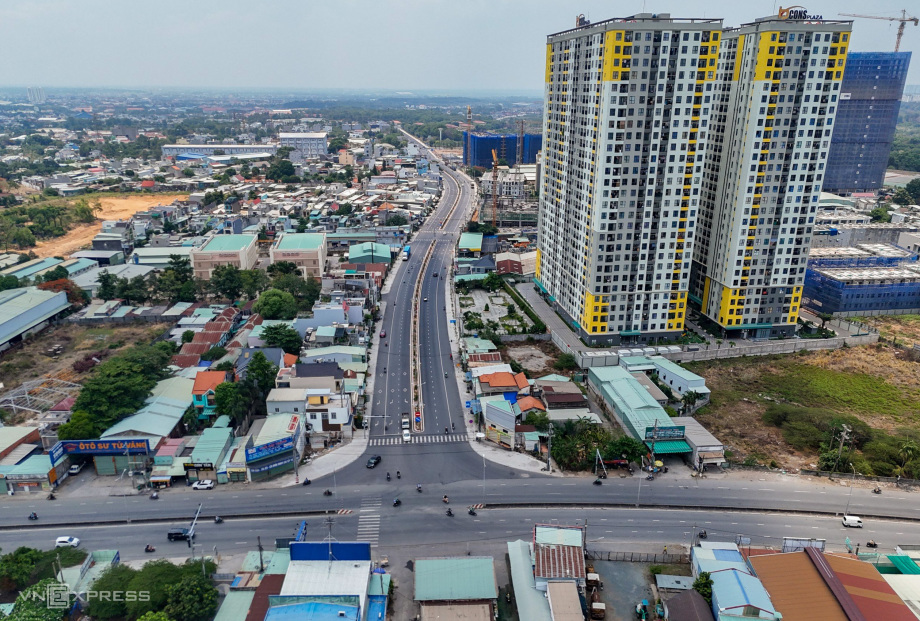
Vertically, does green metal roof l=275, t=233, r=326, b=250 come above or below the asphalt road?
above

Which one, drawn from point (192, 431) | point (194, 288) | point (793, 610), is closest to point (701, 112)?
point (793, 610)

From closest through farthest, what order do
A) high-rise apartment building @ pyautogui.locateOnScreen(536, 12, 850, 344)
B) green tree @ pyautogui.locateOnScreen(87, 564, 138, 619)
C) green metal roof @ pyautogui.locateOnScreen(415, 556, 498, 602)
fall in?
green tree @ pyautogui.locateOnScreen(87, 564, 138, 619)
green metal roof @ pyautogui.locateOnScreen(415, 556, 498, 602)
high-rise apartment building @ pyautogui.locateOnScreen(536, 12, 850, 344)

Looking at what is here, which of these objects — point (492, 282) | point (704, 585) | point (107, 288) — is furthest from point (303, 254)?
point (704, 585)

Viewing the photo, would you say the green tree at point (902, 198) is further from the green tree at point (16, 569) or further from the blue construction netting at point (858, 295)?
the green tree at point (16, 569)

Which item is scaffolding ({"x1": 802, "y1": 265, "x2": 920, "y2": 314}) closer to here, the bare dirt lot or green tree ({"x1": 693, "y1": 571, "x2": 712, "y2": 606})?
green tree ({"x1": 693, "y1": 571, "x2": 712, "y2": 606})

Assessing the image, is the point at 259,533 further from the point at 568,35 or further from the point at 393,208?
the point at 393,208

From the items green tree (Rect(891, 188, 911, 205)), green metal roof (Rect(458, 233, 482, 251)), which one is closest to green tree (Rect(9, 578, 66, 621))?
green metal roof (Rect(458, 233, 482, 251))
